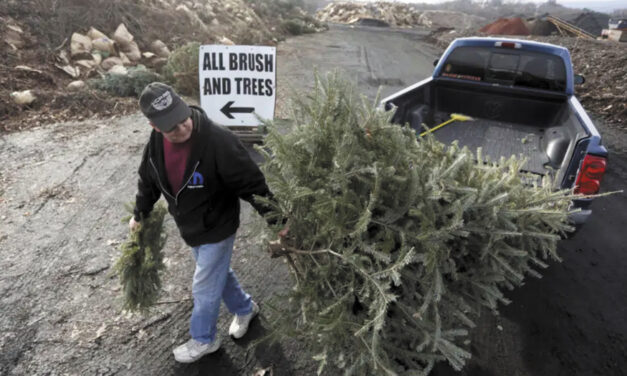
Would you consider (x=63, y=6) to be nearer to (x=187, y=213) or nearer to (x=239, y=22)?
(x=239, y=22)

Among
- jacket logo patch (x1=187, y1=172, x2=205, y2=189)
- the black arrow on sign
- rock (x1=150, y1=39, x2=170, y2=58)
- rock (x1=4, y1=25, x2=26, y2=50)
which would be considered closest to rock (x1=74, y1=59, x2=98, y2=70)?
rock (x1=4, y1=25, x2=26, y2=50)

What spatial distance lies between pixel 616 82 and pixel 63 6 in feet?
Result: 54.1

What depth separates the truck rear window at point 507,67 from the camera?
5.36 m

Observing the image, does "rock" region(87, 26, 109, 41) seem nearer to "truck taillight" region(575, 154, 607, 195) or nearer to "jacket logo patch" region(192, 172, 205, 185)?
"jacket logo patch" region(192, 172, 205, 185)

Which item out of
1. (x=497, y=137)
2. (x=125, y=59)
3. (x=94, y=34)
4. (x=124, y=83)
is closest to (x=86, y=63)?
(x=125, y=59)

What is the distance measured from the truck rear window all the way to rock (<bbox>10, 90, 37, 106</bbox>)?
337 inches

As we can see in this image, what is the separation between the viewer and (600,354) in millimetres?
3223

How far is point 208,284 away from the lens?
9.20 ft

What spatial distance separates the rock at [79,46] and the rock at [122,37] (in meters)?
0.91

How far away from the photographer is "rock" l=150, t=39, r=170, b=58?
38.4ft

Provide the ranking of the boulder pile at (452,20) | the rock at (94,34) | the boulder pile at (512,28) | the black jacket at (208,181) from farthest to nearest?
the boulder pile at (452,20), the boulder pile at (512,28), the rock at (94,34), the black jacket at (208,181)

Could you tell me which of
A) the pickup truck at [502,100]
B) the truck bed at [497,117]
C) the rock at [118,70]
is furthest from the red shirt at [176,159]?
the rock at [118,70]

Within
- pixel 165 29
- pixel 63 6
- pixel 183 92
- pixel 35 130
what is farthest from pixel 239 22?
pixel 35 130

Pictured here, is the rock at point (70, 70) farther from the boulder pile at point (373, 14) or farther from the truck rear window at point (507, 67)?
the boulder pile at point (373, 14)
